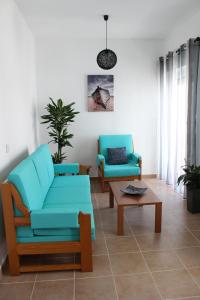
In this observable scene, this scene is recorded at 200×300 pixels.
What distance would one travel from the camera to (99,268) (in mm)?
2432

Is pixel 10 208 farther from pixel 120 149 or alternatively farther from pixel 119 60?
pixel 119 60

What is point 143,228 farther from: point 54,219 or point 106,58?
point 106,58

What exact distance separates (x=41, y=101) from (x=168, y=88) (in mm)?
2449

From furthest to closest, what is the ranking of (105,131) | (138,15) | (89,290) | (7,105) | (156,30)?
1. (105,131)
2. (156,30)
3. (138,15)
4. (7,105)
5. (89,290)

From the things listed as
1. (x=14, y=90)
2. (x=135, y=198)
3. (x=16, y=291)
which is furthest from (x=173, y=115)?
(x=16, y=291)

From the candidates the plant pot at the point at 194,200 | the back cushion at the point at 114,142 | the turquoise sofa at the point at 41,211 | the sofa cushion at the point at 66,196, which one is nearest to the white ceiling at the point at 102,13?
the back cushion at the point at 114,142

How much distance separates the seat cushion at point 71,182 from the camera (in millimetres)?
3459

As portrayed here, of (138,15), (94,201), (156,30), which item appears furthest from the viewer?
(156,30)

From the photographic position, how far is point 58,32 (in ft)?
15.6

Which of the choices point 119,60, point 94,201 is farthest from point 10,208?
point 119,60

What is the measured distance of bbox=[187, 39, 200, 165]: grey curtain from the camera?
3743 mm

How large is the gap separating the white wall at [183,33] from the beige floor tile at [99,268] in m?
3.33

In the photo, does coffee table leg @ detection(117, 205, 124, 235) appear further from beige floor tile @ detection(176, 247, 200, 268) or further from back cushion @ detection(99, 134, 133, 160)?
back cushion @ detection(99, 134, 133, 160)

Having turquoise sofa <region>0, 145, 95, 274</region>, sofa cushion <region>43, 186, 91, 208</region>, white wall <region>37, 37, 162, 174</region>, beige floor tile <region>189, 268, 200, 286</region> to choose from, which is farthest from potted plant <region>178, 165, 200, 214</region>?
white wall <region>37, 37, 162, 174</region>
